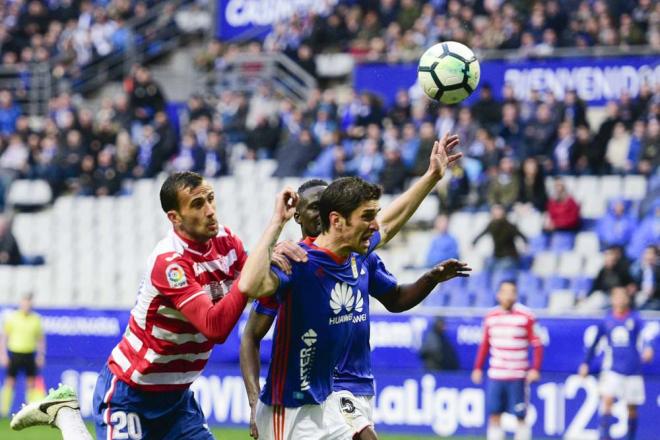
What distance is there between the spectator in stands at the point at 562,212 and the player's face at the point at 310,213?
1052cm

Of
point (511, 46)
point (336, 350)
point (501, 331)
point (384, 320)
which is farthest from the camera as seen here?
point (511, 46)

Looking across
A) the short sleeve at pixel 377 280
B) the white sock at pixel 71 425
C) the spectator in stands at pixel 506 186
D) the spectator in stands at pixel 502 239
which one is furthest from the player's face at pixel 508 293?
the white sock at pixel 71 425

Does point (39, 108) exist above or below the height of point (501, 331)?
above

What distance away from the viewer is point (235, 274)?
6.88 meters

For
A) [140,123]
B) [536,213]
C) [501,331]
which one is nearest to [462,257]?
[536,213]

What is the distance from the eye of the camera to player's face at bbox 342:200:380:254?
250 inches

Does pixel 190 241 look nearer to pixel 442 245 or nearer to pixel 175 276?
pixel 175 276

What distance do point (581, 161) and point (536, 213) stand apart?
102 cm

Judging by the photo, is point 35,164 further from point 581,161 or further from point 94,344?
point 581,161

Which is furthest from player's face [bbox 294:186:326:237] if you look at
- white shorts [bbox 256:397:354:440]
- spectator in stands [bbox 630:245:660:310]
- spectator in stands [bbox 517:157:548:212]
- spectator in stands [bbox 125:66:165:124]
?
spectator in stands [bbox 125:66:165:124]

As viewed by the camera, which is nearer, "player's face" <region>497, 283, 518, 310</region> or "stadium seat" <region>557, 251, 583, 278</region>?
"player's face" <region>497, 283, 518, 310</region>

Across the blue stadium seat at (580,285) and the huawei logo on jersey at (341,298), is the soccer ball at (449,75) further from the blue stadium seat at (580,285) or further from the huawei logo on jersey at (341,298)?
the blue stadium seat at (580,285)

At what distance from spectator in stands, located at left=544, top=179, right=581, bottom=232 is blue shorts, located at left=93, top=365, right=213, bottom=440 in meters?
11.1

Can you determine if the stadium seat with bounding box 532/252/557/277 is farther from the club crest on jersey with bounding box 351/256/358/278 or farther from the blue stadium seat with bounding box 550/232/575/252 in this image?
the club crest on jersey with bounding box 351/256/358/278
